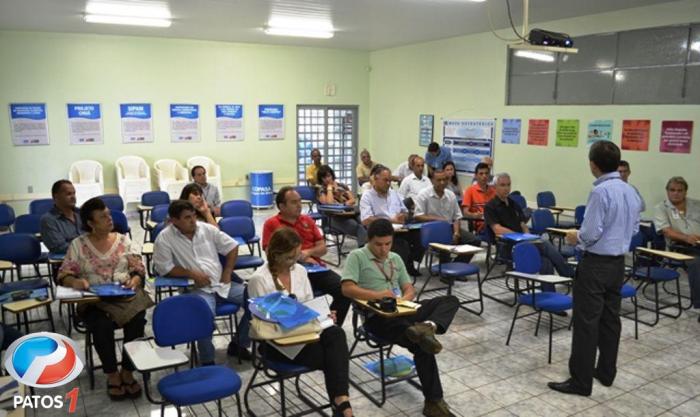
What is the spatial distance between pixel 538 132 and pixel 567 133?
1.78 feet

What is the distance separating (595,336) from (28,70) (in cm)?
992

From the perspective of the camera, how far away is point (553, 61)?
28.0 ft

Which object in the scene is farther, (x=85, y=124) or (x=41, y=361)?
(x=85, y=124)

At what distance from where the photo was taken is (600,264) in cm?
367

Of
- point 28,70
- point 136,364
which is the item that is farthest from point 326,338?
point 28,70

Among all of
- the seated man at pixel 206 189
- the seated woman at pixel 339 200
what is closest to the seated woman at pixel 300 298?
the seated woman at pixel 339 200

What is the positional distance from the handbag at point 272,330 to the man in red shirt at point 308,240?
120cm

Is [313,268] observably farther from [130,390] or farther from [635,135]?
[635,135]

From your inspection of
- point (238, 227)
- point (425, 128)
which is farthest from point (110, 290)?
point (425, 128)

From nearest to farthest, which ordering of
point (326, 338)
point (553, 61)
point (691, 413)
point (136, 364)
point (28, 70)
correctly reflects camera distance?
point (136, 364), point (326, 338), point (691, 413), point (553, 61), point (28, 70)

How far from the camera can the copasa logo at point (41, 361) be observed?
229cm

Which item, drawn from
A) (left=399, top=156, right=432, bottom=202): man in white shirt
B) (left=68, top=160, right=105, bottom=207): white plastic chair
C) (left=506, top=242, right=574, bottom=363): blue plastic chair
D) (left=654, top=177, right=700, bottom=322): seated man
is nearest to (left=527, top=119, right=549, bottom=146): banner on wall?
(left=399, top=156, right=432, bottom=202): man in white shirt

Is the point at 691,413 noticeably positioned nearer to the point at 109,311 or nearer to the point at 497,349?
the point at 497,349

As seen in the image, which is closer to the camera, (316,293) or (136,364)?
(136,364)
